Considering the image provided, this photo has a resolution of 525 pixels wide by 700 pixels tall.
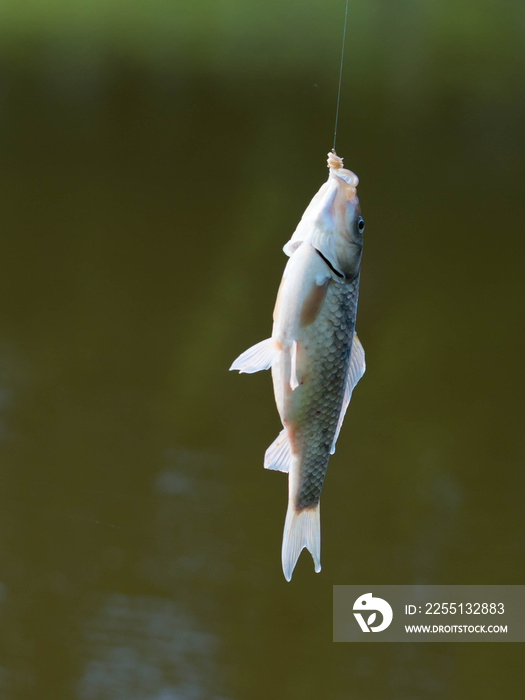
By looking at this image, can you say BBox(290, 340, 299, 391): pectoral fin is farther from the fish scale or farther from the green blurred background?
the green blurred background

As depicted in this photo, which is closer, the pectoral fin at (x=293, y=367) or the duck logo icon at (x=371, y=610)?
the pectoral fin at (x=293, y=367)

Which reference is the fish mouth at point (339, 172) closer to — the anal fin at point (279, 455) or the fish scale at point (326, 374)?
the fish scale at point (326, 374)

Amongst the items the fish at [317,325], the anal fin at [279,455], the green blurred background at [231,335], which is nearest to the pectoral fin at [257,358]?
the fish at [317,325]

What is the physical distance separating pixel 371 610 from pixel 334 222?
185 cm

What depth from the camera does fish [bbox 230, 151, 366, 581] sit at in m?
0.79

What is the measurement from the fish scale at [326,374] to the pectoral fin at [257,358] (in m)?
0.05

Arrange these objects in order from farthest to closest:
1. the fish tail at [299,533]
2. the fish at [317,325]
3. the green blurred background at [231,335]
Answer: the green blurred background at [231,335] < the fish tail at [299,533] < the fish at [317,325]

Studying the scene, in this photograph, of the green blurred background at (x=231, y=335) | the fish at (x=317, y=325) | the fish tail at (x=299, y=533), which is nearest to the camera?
the fish at (x=317, y=325)

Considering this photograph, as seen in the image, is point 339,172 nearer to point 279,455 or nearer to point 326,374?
point 326,374

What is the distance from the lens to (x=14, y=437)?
8.07 feet

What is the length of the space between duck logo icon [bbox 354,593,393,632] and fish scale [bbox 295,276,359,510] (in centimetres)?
164

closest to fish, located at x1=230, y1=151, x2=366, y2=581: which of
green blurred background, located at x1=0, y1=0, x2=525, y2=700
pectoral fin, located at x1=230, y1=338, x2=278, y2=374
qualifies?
pectoral fin, located at x1=230, y1=338, x2=278, y2=374

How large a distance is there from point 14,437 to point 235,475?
754mm

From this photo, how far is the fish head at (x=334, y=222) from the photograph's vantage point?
2.65 feet
